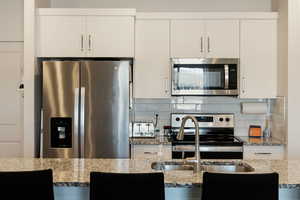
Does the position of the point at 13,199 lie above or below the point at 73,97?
below

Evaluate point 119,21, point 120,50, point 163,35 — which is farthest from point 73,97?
point 163,35

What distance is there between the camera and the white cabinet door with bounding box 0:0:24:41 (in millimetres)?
4500

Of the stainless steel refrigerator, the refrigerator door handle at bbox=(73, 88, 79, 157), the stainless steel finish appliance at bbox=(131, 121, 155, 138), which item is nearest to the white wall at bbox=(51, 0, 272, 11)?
the stainless steel refrigerator

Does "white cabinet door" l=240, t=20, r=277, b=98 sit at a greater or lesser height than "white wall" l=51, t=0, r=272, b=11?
lesser

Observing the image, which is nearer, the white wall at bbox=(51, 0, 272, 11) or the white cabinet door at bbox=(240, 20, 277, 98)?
the white cabinet door at bbox=(240, 20, 277, 98)

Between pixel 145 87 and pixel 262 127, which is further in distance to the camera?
pixel 262 127

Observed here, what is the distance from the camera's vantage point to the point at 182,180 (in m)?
1.99

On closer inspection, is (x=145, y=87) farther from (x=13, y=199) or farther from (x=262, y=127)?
(x=13, y=199)

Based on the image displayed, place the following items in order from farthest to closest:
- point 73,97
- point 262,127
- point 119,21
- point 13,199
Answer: point 262,127, point 119,21, point 73,97, point 13,199

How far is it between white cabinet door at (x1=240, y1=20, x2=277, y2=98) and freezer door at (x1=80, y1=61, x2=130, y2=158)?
4.76ft

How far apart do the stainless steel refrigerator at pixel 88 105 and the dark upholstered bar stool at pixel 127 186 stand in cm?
194

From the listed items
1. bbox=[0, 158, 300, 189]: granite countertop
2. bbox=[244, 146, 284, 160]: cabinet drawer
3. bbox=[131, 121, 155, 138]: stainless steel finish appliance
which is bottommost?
bbox=[244, 146, 284, 160]: cabinet drawer

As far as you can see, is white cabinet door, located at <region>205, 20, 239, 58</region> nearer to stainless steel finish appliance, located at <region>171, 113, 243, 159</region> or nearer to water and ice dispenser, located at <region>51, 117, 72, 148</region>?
stainless steel finish appliance, located at <region>171, 113, 243, 159</region>

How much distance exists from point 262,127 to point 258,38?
117 centimetres
